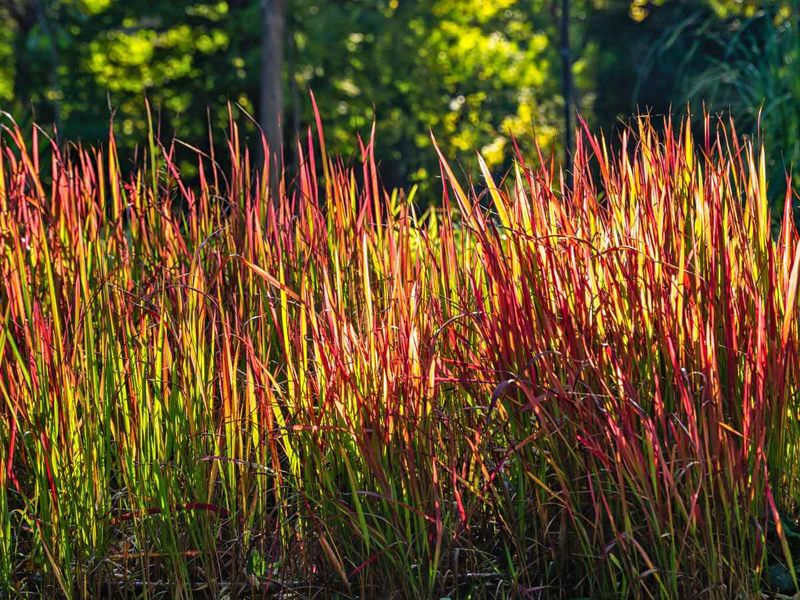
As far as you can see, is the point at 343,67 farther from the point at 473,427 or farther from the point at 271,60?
the point at 473,427

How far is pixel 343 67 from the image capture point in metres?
14.4

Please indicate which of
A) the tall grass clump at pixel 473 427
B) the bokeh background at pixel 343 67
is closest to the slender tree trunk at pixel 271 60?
the bokeh background at pixel 343 67

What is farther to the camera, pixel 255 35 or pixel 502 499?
pixel 255 35

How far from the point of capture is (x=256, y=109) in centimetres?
1395

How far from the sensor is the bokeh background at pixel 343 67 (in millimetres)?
12609

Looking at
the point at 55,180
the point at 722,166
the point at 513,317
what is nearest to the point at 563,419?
the point at 513,317

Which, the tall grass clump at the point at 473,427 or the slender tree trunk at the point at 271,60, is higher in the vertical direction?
the slender tree trunk at the point at 271,60

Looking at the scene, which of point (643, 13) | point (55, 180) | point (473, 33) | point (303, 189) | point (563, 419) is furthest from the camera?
point (473, 33)

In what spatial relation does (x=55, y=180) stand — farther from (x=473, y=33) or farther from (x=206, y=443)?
(x=473, y=33)

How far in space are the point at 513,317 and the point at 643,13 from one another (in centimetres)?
1475

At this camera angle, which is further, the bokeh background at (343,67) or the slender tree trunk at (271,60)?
the bokeh background at (343,67)

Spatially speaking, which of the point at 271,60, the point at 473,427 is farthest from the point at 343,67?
the point at 473,427

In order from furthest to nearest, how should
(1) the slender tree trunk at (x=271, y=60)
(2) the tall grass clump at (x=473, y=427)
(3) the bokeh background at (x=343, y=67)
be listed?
(3) the bokeh background at (x=343, y=67) → (1) the slender tree trunk at (x=271, y=60) → (2) the tall grass clump at (x=473, y=427)

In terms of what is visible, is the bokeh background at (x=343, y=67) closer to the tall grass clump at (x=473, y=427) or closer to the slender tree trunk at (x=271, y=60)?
the slender tree trunk at (x=271, y=60)
